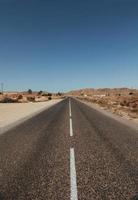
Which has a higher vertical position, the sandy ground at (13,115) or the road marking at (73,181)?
the road marking at (73,181)

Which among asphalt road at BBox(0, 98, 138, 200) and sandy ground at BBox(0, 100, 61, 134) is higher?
asphalt road at BBox(0, 98, 138, 200)

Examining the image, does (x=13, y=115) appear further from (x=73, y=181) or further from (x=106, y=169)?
(x=73, y=181)

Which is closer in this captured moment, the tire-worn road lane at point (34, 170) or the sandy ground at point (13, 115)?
the tire-worn road lane at point (34, 170)

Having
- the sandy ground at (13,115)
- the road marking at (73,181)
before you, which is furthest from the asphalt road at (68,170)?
the sandy ground at (13,115)

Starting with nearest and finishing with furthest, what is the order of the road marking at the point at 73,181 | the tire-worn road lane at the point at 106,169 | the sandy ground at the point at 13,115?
the road marking at the point at 73,181 → the tire-worn road lane at the point at 106,169 → the sandy ground at the point at 13,115

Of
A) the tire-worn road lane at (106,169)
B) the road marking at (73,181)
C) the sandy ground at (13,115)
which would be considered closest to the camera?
the road marking at (73,181)

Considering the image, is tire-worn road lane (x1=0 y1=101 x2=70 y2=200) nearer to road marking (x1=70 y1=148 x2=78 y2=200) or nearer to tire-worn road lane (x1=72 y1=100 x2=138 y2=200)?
road marking (x1=70 y1=148 x2=78 y2=200)

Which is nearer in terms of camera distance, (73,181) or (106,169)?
(73,181)

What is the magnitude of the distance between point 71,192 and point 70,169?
5.23 feet

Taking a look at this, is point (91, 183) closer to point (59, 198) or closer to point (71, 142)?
point (59, 198)

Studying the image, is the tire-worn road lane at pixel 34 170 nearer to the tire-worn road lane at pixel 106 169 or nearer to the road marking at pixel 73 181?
the road marking at pixel 73 181

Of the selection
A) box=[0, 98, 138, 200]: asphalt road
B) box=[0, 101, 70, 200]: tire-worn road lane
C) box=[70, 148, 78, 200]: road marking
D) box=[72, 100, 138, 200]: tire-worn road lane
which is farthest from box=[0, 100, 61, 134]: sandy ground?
box=[70, 148, 78, 200]: road marking

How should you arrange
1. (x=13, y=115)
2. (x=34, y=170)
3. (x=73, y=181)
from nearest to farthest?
(x=73, y=181)
(x=34, y=170)
(x=13, y=115)

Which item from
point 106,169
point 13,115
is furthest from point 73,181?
point 13,115
